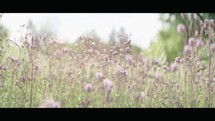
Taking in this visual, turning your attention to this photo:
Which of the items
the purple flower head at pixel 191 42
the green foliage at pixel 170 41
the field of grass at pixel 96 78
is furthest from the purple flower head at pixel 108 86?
the green foliage at pixel 170 41

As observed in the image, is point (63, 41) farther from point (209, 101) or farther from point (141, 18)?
point (209, 101)

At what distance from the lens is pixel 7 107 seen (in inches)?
120

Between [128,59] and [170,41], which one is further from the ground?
[170,41]

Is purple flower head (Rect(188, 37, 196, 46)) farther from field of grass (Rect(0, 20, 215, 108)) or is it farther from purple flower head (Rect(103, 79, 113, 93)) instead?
purple flower head (Rect(103, 79, 113, 93))

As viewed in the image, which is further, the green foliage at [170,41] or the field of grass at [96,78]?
the green foliage at [170,41]

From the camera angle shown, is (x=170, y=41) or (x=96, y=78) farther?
(x=170, y=41)

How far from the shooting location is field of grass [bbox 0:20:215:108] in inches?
120

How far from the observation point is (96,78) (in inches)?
118

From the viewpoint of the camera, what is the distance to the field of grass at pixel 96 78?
304 cm

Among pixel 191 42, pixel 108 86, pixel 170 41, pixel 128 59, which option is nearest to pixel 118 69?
pixel 128 59

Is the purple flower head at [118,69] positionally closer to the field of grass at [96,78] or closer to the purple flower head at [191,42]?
the field of grass at [96,78]

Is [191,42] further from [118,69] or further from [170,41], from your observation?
[170,41]

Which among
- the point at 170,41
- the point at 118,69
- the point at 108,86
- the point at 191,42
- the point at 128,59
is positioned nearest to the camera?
the point at 108,86

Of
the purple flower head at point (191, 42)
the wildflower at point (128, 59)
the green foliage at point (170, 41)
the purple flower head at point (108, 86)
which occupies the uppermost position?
the green foliage at point (170, 41)
